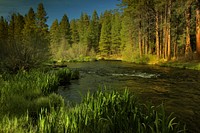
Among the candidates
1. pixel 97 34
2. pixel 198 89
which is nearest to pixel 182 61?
pixel 198 89

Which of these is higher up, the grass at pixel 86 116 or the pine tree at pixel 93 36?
the pine tree at pixel 93 36

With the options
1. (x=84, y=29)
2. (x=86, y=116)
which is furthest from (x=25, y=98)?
(x=84, y=29)

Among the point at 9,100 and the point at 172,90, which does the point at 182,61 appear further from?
the point at 9,100

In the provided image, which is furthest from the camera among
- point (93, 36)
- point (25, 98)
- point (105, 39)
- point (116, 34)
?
point (93, 36)

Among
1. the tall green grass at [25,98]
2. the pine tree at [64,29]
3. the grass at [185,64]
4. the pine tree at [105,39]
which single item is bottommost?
the tall green grass at [25,98]

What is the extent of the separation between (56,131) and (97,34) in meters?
71.4

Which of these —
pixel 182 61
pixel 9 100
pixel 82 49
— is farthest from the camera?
pixel 82 49

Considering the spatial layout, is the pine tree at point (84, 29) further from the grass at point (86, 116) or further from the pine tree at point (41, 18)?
the grass at point (86, 116)

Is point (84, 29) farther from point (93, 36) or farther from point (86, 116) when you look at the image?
point (86, 116)

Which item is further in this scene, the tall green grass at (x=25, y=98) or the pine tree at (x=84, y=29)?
the pine tree at (x=84, y=29)

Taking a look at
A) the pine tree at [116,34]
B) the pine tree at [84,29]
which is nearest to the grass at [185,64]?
the pine tree at [116,34]

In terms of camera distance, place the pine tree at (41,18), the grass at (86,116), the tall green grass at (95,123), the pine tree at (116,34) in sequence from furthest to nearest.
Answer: the pine tree at (116,34)
the pine tree at (41,18)
the grass at (86,116)
the tall green grass at (95,123)

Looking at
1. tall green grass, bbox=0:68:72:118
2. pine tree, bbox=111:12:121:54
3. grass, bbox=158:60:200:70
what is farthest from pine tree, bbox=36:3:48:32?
tall green grass, bbox=0:68:72:118

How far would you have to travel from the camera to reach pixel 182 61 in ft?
81.8
